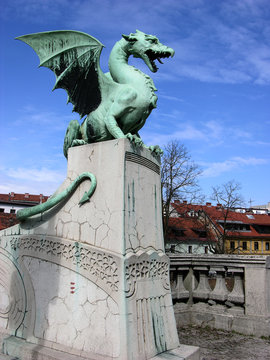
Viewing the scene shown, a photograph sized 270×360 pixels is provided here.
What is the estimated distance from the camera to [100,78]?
4.84 m

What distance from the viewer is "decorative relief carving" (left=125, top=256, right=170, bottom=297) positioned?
3643mm

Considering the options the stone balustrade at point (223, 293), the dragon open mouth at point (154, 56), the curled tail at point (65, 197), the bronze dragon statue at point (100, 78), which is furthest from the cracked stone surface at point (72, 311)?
the dragon open mouth at point (154, 56)

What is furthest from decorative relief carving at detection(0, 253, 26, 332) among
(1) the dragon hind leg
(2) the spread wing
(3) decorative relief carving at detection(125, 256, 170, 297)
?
(2) the spread wing

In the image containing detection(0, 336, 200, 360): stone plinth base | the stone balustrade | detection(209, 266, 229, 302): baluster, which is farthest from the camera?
detection(209, 266, 229, 302): baluster

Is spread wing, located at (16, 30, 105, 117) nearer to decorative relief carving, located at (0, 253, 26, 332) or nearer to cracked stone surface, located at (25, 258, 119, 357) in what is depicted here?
cracked stone surface, located at (25, 258, 119, 357)

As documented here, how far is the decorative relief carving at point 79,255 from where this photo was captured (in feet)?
12.1

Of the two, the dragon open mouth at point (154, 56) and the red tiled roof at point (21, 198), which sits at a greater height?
the red tiled roof at point (21, 198)

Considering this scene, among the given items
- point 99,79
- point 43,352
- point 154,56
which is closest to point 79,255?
point 43,352

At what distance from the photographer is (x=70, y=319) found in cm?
390

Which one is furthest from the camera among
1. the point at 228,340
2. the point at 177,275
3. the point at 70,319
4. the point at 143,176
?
the point at 177,275

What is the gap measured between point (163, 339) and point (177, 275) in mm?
2604

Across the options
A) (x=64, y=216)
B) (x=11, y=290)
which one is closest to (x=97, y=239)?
(x=64, y=216)

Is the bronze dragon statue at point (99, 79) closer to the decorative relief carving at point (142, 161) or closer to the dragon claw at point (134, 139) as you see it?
the decorative relief carving at point (142, 161)

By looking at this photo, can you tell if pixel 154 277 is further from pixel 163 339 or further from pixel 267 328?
pixel 267 328
